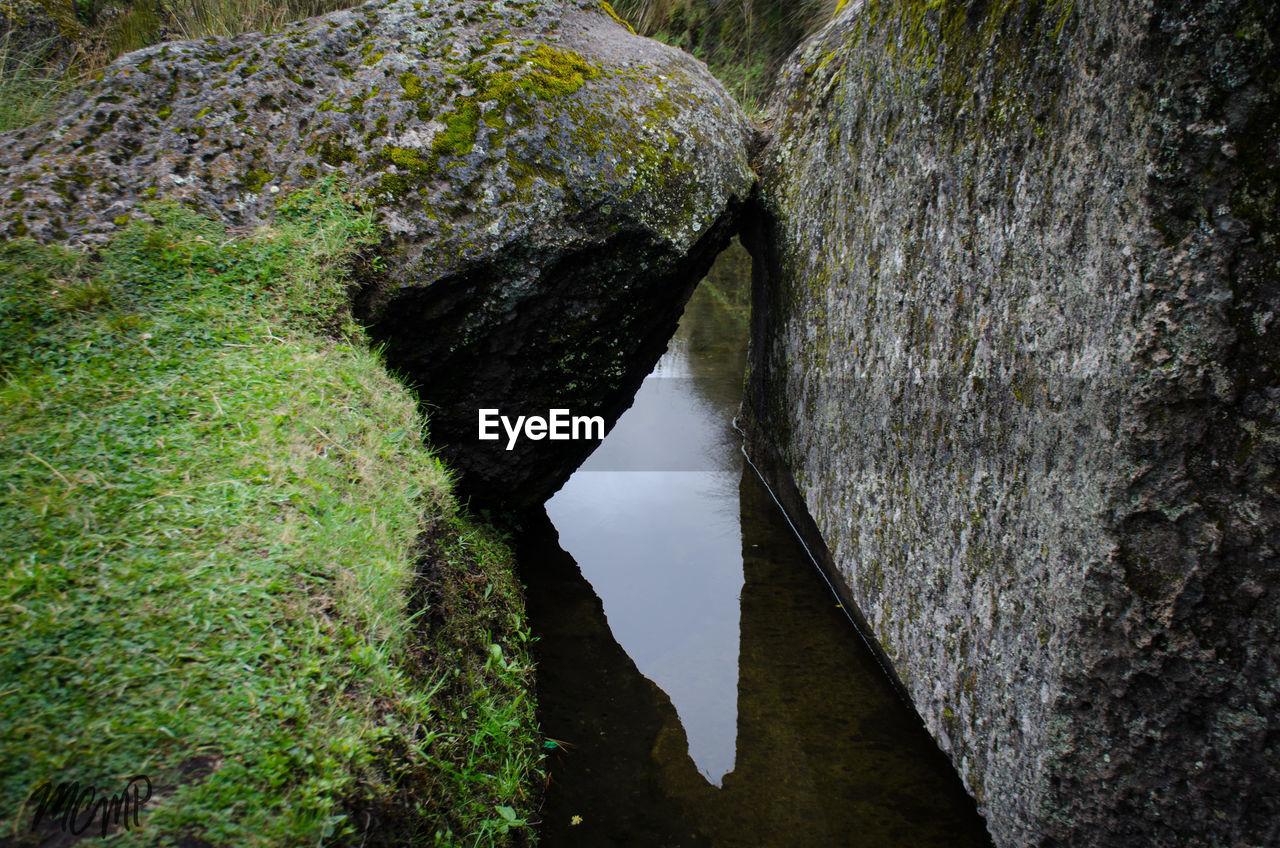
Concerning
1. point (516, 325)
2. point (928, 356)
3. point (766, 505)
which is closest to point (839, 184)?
point (928, 356)

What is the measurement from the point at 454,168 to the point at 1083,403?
2.76 metres

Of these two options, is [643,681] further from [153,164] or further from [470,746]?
[153,164]

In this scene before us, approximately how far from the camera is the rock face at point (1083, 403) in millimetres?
1484

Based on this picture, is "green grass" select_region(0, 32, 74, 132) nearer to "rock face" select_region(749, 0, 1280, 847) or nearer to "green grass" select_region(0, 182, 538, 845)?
"green grass" select_region(0, 182, 538, 845)

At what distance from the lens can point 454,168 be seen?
3359mm

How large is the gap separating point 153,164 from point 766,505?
4006 millimetres

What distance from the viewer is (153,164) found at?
3.28 m

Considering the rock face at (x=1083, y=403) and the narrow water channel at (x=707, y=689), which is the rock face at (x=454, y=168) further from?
the rock face at (x=1083, y=403)

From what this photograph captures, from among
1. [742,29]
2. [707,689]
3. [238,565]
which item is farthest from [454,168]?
[742,29]

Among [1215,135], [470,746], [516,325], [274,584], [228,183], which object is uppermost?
[1215,135]

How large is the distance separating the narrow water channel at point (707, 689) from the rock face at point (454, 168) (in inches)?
39.4

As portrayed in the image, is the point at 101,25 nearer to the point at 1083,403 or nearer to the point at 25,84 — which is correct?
the point at 25,84

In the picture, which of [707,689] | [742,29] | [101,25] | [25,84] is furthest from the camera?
[742,29]

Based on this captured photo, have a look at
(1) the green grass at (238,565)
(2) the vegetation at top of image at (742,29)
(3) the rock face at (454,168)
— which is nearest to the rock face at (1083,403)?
(3) the rock face at (454,168)
